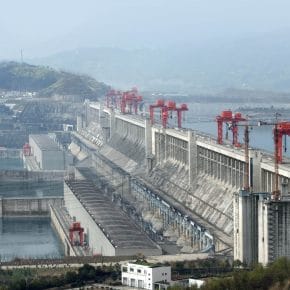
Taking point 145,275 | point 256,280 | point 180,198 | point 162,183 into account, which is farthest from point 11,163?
point 256,280

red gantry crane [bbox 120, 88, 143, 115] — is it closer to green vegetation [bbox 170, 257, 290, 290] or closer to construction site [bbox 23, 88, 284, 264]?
construction site [bbox 23, 88, 284, 264]

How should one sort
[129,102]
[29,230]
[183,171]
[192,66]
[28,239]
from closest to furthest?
1. [28,239]
2. [29,230]
3. [183,171]
4. [129,102]
5. [192,66]

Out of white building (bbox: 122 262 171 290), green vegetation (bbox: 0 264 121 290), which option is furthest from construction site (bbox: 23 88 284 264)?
green vegetation (bbox: 0 264 121 290)

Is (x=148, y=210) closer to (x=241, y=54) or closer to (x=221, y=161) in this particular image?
(x=221, y=161)

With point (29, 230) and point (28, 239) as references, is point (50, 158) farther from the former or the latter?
point (28, 239)

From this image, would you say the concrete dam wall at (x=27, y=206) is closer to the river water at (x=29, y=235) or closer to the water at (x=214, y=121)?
the river water at (x=29, y=235)
